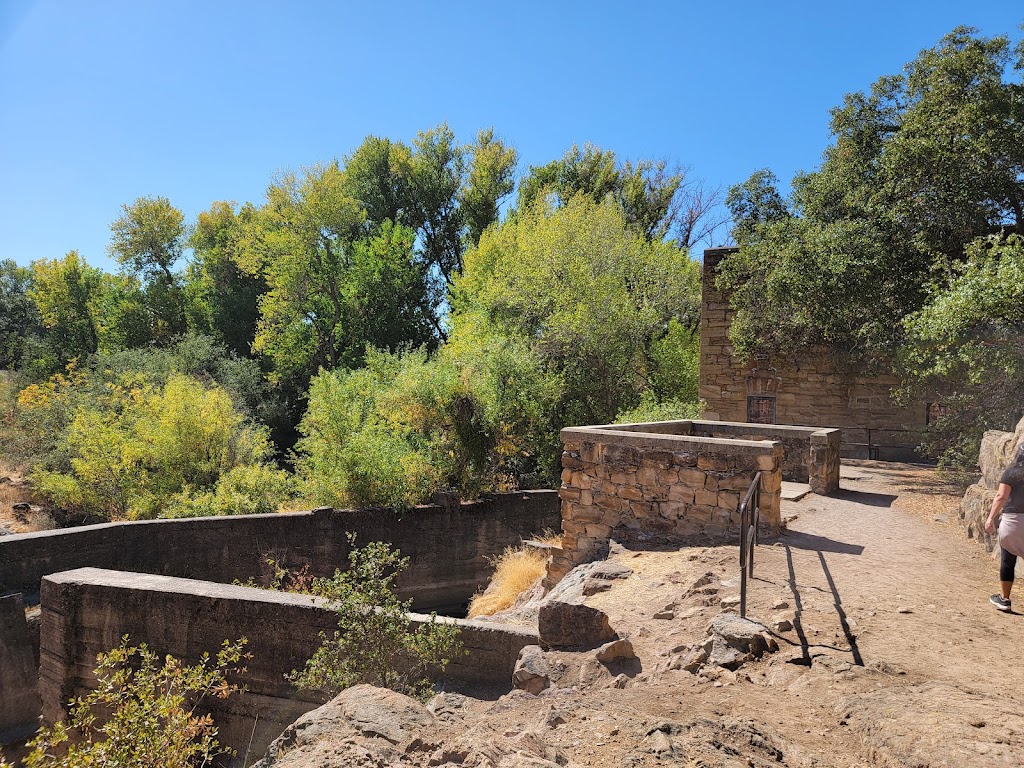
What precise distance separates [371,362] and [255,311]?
16881 mm

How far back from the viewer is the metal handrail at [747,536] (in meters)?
4.88

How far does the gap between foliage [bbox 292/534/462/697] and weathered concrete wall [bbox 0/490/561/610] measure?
6.24 meters

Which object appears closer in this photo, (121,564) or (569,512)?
(569,512)

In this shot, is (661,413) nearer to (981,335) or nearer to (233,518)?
(981,335)

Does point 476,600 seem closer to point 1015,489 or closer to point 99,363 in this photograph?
point 1015,489

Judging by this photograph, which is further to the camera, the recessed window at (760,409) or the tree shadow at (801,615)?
the recessed window at (760,409)

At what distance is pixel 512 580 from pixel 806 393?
1017 centimetres

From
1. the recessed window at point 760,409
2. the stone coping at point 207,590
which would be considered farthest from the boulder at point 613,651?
the recessed window at point 760,409

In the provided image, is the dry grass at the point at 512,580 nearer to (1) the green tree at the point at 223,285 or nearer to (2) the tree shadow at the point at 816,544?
(2) the tree shadow at the point at 816,544

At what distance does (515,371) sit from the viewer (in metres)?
15.5

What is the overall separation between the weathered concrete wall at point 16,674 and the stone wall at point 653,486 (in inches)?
283

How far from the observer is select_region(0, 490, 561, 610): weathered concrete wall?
31.8 feet

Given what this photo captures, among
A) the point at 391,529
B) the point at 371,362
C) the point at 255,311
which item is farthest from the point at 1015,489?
the point at 255,311

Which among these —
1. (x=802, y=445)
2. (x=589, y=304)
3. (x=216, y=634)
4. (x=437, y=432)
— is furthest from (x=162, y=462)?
(x=802, y=445)
